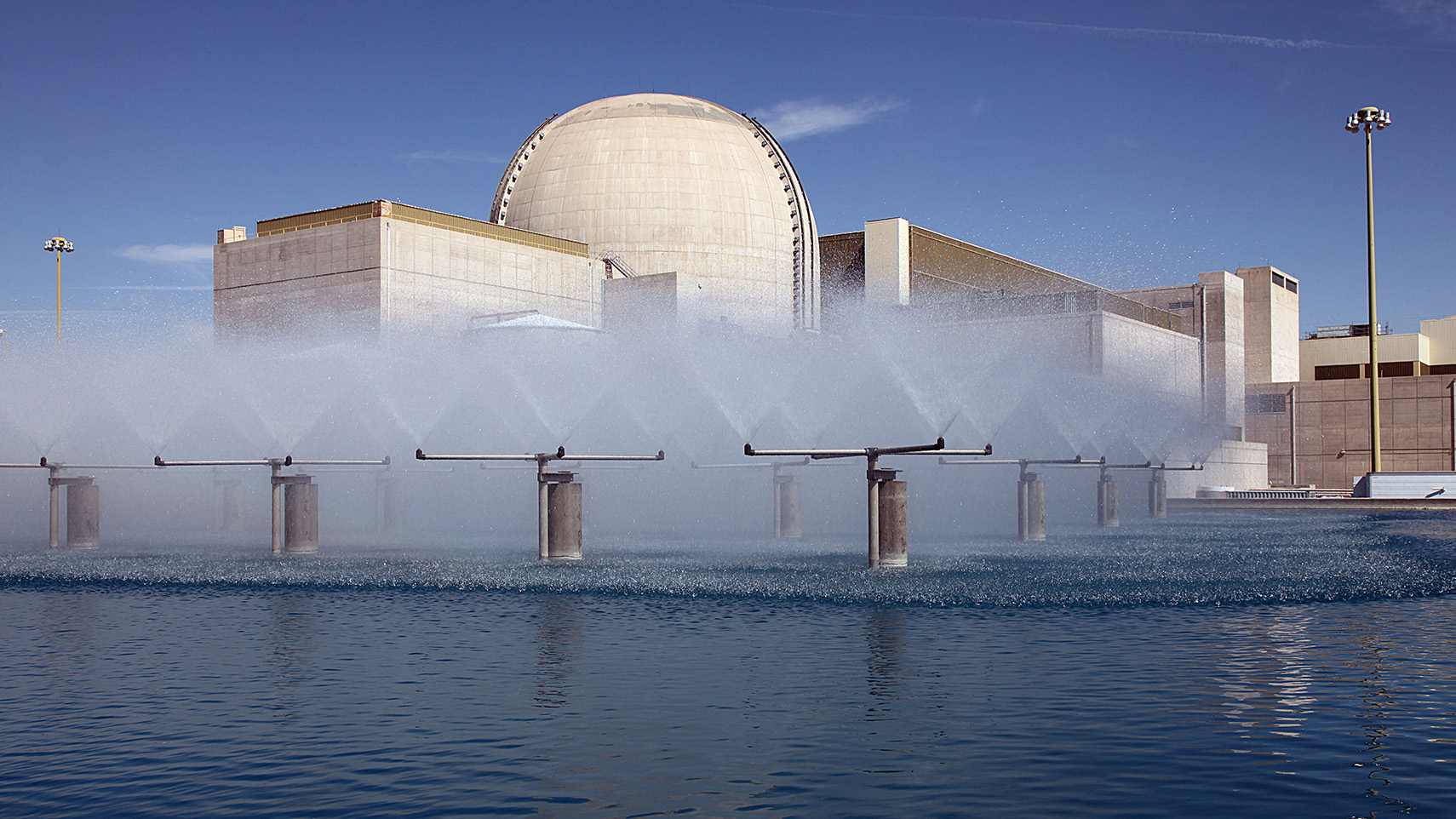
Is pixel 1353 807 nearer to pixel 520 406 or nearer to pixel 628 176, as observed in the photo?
pixel 520 406

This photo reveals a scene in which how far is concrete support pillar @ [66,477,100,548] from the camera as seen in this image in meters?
41.9

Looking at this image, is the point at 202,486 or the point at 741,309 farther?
the point at 741,309

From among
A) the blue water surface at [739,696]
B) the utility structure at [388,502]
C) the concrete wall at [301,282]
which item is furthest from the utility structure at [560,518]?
the concrete wall at [301,282]

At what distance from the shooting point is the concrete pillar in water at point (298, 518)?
38938 millimetres

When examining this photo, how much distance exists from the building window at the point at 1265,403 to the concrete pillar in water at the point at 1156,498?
34.4 meters

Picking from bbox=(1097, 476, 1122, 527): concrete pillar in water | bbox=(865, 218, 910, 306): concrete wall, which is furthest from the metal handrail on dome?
bbox=(1097, 476, 1122, 527): concrete pillar in water

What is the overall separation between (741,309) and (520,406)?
1115 inches

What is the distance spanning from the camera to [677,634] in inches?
746

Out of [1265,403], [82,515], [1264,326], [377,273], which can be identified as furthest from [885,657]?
[1264,326]

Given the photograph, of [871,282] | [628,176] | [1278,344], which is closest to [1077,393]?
[871,282]

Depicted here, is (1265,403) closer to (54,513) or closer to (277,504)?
(277,504)

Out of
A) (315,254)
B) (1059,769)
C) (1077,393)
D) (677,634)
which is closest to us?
(1059,769)

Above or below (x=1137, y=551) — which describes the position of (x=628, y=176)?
above

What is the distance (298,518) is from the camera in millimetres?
39094
